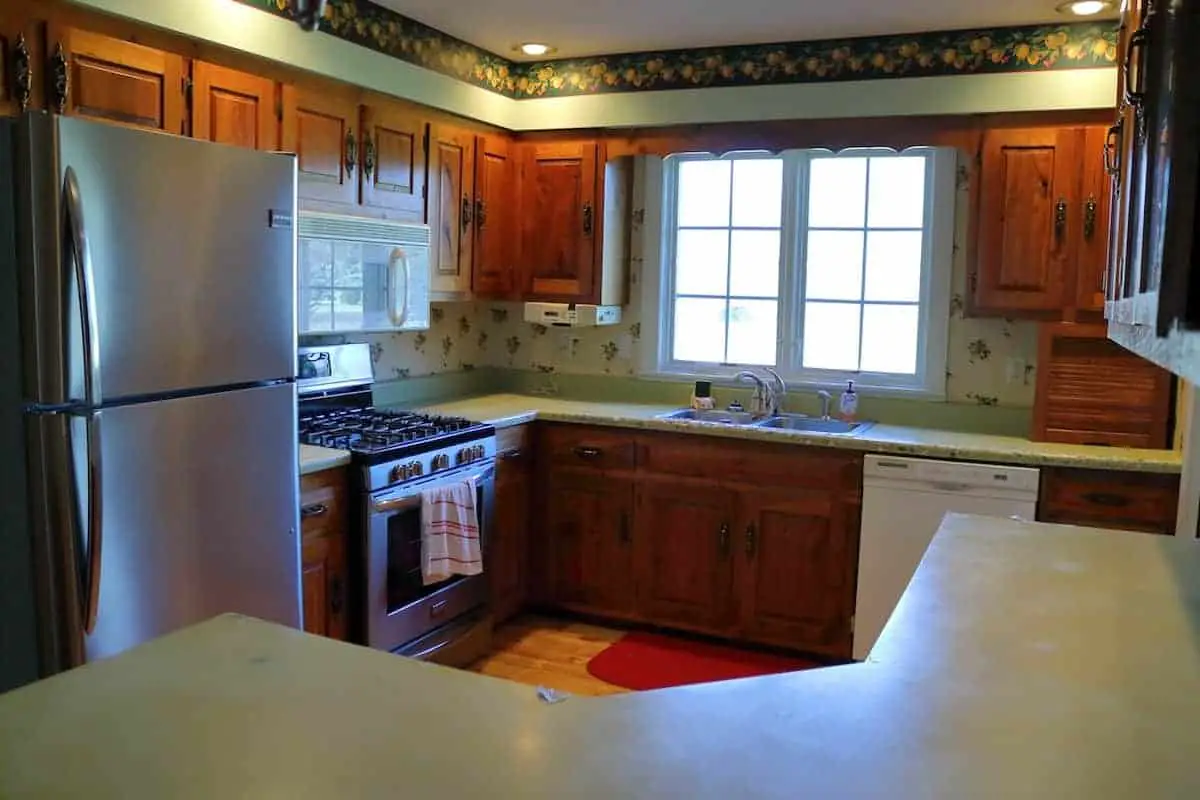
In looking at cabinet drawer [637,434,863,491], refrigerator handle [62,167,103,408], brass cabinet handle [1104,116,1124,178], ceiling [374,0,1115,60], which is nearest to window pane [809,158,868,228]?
ceiling [374,0,1115,60]

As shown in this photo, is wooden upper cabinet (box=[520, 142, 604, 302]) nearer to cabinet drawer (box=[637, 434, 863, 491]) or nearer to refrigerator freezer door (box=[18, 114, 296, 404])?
cabinet drawer (box=[637, 434, 863, 491])

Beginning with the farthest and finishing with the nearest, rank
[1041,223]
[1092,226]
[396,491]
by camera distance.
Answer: [1041,223] < [1092,226] < [396,491]

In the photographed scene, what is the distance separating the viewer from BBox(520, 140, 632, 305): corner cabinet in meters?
4.35

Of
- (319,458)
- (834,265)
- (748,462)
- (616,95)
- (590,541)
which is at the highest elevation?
(616,95)

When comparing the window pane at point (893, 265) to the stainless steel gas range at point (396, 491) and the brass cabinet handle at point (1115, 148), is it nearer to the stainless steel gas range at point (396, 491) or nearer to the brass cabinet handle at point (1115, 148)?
the stainless steel gas range at point (396, 491)

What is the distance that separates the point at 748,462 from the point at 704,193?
136 centimetres

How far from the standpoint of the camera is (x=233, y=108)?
304 centimetres

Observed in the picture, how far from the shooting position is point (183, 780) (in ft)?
3.31

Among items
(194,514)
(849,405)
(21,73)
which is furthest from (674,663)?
(21,73)

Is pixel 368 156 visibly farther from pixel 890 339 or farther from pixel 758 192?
pixel 890 339

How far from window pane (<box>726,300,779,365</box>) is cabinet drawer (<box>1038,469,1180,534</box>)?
139 cm

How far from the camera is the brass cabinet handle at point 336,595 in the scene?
123 inches

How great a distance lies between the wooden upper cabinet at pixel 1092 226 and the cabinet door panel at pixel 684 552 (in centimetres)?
147

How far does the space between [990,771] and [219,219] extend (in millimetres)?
2165
